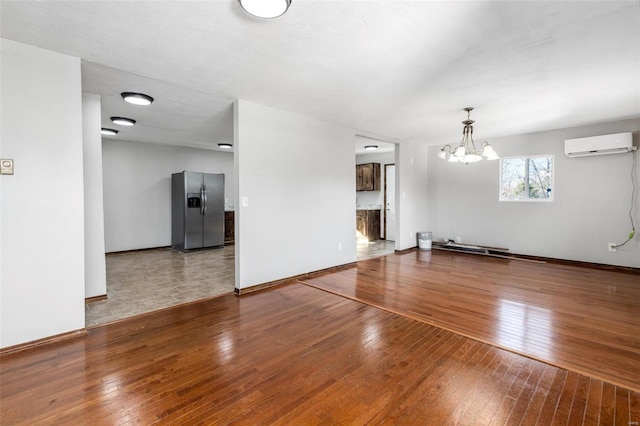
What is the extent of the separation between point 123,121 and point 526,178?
291 inches

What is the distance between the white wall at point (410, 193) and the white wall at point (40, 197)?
18.3 ft

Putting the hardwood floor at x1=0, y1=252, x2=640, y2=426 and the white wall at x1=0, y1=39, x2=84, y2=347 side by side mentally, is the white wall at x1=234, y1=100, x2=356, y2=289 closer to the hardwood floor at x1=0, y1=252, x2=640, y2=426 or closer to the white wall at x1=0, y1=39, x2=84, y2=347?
the hardwood floor at x1=0, y1=252, x2=640, y2=426

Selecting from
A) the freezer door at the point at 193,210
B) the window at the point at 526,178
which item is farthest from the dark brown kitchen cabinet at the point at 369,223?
the freezer door at the point at 193,210

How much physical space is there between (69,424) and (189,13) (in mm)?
2583

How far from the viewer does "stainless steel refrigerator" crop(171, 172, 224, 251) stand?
6.66 meters

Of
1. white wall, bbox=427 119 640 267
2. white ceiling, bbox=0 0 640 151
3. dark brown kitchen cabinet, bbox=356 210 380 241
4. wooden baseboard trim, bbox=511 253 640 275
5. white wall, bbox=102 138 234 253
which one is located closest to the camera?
white ceiling, bbox=0 0 640 151

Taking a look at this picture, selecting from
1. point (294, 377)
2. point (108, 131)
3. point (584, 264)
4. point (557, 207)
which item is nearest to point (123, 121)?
point (108, 131)

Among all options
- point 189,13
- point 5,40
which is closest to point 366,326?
point 189,13

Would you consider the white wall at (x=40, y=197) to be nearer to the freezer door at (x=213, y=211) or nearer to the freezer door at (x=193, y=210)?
the freezer door at (x=193, y=210)

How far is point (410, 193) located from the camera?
6.93 m

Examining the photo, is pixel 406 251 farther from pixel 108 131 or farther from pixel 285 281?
pixel 108 131

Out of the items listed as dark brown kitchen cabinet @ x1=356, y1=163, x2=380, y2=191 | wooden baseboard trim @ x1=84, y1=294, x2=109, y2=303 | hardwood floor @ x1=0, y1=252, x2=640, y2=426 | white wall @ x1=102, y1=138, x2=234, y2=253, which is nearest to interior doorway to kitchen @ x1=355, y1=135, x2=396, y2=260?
dark brown kitchen cabinet @ x1=356, y1=163, x2=380, y2=191

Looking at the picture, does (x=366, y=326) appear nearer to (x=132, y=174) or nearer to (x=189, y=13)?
(x=189, y=13)

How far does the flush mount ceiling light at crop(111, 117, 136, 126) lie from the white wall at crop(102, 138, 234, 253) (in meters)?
1.95
